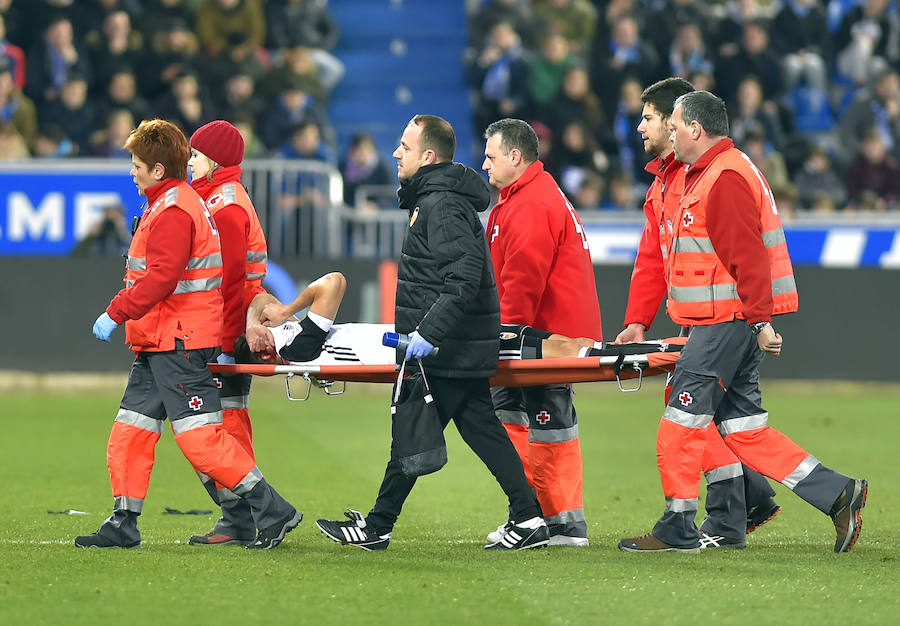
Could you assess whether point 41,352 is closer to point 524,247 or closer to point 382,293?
point 382,293

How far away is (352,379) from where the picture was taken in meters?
7.36

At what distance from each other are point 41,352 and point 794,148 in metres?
9.92

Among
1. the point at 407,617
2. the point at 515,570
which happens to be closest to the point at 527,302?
the point at 515,570

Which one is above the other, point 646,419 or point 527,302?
point 527,302

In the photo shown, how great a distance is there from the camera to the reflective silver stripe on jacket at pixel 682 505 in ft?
23.0

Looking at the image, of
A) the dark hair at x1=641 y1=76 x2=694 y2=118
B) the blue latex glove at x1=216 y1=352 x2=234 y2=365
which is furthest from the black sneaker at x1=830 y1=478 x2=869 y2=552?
the blue latex glove at x1=216 y1=352 x2=234 y2=365

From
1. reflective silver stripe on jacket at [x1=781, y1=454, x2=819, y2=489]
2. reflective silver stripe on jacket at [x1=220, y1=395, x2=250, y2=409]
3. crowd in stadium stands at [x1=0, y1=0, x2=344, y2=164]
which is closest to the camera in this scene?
reflective silver stripe on jacket at [x1=781, y1=454, x2=819, y2=489]

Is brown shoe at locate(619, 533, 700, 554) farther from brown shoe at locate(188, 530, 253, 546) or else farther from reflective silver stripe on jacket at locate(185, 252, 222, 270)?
reflective silver stripe on jacket at locate(185, 252, 222, 270)

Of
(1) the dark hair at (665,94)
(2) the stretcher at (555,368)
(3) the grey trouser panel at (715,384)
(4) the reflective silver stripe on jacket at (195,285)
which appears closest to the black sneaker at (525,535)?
(3) the grey trouser panel at (715,384)

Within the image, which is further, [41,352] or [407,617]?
[41,352]

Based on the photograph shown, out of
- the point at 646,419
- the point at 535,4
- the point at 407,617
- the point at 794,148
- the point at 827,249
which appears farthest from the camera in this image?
the point at 535,4

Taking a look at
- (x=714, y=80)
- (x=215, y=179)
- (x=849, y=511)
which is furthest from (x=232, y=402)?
(x=714, y=80)

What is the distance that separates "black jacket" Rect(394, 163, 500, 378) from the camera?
683 cm

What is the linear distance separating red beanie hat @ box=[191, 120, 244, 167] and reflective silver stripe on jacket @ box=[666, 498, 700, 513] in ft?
8.53
